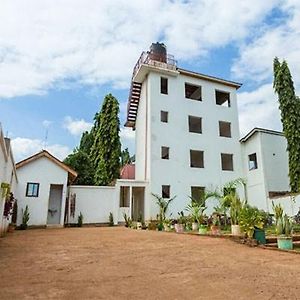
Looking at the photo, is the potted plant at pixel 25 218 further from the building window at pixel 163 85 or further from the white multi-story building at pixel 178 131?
the building window at pixel 163 85

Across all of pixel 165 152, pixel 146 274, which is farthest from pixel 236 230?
pixel 165 152

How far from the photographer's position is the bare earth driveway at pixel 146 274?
3578 mm

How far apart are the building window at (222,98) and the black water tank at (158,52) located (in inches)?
219

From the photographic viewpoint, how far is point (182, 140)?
21609mm

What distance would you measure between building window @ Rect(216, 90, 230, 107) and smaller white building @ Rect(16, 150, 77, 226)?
14194 mm

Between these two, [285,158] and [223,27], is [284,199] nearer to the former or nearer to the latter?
[285,158]

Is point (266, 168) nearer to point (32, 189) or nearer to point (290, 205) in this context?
point (290, 205)

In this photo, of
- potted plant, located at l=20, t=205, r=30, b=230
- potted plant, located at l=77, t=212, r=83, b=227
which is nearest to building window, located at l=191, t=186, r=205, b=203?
potted plant, located at l=77, t=212, r=83, b=227

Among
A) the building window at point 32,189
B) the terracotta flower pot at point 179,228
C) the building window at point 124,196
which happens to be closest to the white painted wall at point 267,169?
the terracotta flower pot at point 179,228

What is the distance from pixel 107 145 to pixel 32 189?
8626 mm

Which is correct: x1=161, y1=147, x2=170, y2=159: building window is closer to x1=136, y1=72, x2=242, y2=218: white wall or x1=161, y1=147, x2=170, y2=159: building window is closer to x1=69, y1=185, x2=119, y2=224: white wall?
x1=136, y1=72, x2=242, y2=218: white wall

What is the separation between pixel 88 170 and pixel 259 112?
15714 millimetres

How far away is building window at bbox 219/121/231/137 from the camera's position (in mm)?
23875

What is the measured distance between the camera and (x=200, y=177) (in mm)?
21391
